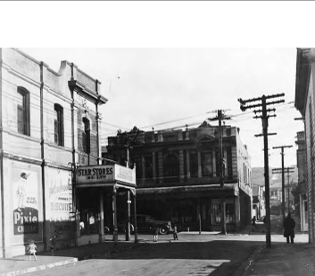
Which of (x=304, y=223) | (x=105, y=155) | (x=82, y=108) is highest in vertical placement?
(x=82, y=108)

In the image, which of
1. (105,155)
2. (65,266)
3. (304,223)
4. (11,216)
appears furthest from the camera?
(304,223)

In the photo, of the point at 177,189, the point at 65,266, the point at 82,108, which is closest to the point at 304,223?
the point at 177,189

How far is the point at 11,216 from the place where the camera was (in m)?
17.7

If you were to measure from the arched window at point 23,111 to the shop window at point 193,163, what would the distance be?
32.1ft

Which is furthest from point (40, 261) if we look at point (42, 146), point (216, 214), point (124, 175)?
point (216, 214)

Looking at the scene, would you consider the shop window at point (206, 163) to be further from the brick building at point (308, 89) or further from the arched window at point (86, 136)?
the arched window at point (86, 136)

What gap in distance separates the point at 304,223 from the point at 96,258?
2616cm

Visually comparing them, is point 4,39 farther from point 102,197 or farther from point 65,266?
point 102,197

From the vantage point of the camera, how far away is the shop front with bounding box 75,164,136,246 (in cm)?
2412

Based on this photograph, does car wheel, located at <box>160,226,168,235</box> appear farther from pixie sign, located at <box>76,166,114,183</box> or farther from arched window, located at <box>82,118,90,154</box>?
arched window, located at <box>82,118,90,154</box>

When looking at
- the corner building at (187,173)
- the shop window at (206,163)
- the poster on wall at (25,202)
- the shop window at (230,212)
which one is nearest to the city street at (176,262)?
the poster on wall at (25,202)

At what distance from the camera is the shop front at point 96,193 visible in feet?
79.2

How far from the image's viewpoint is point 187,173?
26391 mm

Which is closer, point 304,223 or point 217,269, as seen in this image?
point 217,269
